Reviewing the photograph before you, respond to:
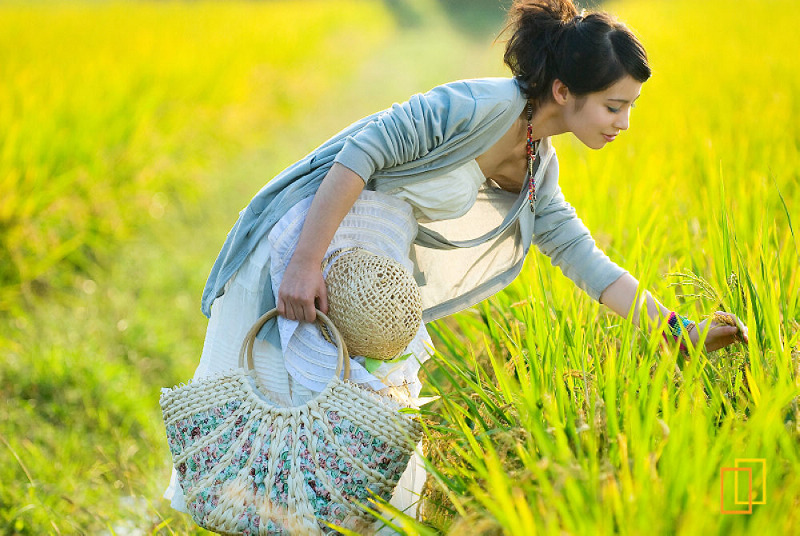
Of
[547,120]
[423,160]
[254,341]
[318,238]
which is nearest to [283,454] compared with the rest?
[254,341]

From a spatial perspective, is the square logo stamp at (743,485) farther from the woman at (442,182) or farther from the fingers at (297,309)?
the fingers at (297,309)

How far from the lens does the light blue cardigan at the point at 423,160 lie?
5.03 feet

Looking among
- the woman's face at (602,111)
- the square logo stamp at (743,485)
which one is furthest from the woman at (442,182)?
the square logo stamp at (743,485)

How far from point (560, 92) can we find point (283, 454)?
91 cm

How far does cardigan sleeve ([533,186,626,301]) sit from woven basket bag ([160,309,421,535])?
2.00ft

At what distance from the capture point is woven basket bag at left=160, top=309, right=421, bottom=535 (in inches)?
52.1

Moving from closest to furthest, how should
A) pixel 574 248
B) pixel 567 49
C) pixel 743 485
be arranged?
pixel 743 485 → pixel 567 49 → pixel 574 248

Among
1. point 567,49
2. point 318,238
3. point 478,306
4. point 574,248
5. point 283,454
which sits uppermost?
point 567,49

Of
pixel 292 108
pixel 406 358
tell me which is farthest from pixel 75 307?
pixel 292 108

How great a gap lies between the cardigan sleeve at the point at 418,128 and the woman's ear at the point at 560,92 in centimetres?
11

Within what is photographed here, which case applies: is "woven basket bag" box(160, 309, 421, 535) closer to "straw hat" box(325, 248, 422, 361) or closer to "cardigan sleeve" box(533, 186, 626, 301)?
"straw hat" box(325, 248, 422, 361)

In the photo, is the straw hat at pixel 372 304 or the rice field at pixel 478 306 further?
the straw hat at pixel 372 304

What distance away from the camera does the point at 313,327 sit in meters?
1.51

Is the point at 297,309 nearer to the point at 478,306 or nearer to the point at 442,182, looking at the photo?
the point at 442,182
